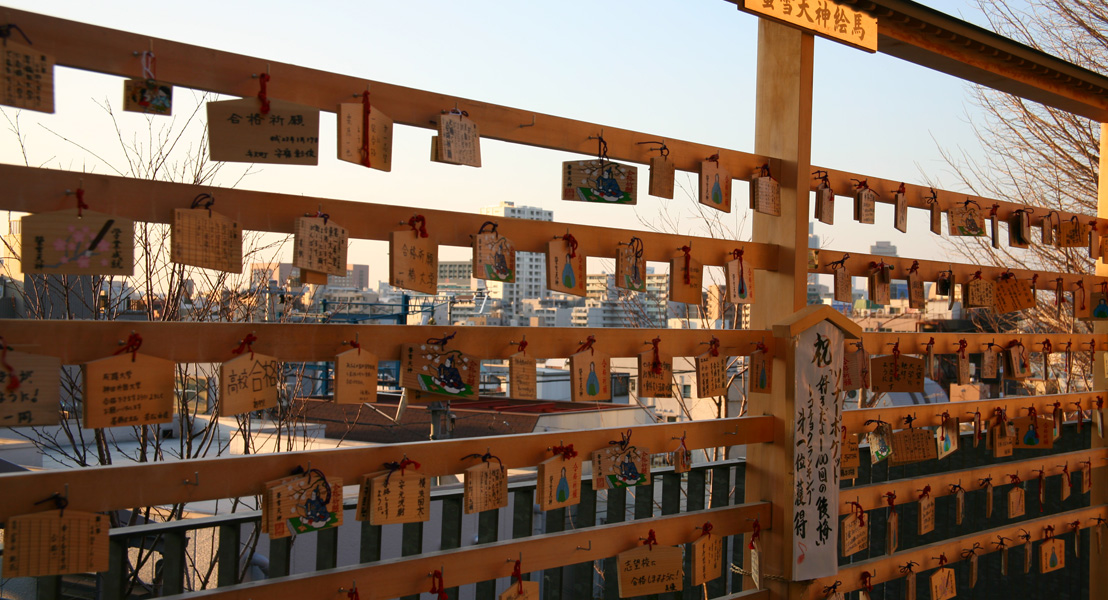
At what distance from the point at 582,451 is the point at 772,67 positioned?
1225 millimetres

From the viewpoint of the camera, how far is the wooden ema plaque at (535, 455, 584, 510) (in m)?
1.65

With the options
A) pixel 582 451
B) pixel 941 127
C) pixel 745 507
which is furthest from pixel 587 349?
pixel 941 127

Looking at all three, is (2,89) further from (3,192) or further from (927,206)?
(927,206)

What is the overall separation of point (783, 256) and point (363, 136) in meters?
1.21

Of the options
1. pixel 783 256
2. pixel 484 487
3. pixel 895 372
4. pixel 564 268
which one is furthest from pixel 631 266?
pixel 895 372

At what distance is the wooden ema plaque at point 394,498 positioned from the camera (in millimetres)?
1424

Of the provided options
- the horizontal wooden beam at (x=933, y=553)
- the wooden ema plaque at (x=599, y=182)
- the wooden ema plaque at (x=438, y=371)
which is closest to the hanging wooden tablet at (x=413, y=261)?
the wooden ema plaque at (x=438, y=371)

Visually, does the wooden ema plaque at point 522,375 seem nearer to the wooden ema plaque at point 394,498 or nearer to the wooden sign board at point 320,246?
the wooden ema plaque at point 394,498

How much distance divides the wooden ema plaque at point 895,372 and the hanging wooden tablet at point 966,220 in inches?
20.1

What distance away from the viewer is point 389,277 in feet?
4.74

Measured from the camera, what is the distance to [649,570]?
184 cm

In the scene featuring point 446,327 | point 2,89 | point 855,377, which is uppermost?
point 2,89

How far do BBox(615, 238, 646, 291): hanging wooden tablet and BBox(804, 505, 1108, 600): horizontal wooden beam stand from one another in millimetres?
1006

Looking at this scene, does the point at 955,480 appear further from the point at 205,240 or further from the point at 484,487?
the point at 205,240
